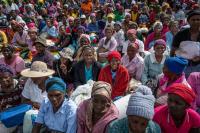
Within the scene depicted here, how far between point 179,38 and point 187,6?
38.7ft

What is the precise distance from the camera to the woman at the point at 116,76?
530cm

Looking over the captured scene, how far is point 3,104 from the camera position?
482 centimetres

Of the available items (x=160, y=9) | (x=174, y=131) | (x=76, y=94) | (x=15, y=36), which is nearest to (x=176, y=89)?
(x=174, y=131)

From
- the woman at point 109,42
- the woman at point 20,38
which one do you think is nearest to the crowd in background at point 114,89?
the woman at point 109,42

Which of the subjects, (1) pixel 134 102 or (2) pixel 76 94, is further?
(2) pixel 76 94

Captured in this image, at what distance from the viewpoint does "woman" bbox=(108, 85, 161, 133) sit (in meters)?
2.97

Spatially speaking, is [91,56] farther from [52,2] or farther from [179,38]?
[52,2]

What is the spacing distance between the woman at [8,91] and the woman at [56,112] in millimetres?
979

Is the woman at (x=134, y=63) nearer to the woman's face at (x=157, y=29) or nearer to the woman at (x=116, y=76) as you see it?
the woman at (x=116, y=76)

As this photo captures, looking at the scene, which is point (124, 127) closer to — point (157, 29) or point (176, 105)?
point (176, 105)

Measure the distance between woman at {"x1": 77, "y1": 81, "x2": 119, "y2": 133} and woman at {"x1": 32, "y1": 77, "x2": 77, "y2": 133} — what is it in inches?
7.1

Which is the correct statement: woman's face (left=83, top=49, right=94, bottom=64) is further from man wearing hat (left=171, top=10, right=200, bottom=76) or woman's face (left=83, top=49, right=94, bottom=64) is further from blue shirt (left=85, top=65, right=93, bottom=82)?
man wearing hat (left=171, top=10, right=200, bottom=76)

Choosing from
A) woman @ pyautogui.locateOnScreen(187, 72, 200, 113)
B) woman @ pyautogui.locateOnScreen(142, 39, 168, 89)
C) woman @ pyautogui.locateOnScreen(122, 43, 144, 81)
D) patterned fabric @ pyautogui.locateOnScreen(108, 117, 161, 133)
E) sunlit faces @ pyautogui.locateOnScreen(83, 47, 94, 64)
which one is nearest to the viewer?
patterned fabric @ pyautogui.locateOnScreen(108, 117, 161, 133)

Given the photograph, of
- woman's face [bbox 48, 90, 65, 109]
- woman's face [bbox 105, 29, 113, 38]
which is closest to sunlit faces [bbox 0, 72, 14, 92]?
woman's face [bbox 48, 90, 65, 109]
